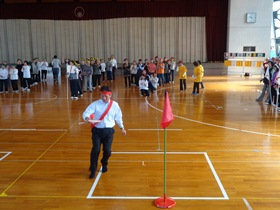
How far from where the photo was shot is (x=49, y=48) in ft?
93.5

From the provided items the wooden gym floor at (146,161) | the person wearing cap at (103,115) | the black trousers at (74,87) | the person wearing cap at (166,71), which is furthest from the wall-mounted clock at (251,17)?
the person wearing cap at (103,115)

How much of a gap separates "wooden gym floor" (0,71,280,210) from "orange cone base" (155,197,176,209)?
88 mm

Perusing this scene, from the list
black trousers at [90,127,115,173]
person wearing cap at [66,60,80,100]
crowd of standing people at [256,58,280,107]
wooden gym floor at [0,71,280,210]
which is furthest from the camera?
person wearing cap at [66,60,80,100]

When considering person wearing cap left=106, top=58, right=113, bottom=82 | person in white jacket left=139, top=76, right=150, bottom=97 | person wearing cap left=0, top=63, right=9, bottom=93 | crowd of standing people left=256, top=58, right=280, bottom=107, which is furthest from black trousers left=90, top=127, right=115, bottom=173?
person wearing cap left=106, top=58, right=113, bottom=82

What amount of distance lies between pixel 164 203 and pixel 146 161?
1978 mm

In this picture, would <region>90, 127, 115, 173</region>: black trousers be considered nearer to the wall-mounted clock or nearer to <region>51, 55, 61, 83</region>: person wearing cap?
<region>51, 55, 61, 83</region>: person wearing cap

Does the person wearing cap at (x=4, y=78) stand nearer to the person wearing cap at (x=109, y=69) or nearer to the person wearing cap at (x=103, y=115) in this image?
the person wearing cap at (x=109, y=69)

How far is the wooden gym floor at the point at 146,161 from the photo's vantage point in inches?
206

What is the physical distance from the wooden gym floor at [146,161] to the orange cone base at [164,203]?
0.29 ft

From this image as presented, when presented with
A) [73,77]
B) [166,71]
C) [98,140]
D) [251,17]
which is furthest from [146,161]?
[251,17]

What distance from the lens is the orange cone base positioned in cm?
493

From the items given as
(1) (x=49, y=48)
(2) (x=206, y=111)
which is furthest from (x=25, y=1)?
(2) (x=206, y=111)

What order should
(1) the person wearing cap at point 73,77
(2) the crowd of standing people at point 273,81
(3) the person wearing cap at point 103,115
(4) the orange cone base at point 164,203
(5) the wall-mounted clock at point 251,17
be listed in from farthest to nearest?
1. (5) the wall-mounted clock at point 251,17
2. (1) the person wearing cap at point 73,77
3. (2) the crowd of standing people at point 273,81
4. (3) the person wearing cap at point 103,115
5. (4) the orange cone base at point 164,203

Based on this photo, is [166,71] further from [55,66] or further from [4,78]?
[4,78]
